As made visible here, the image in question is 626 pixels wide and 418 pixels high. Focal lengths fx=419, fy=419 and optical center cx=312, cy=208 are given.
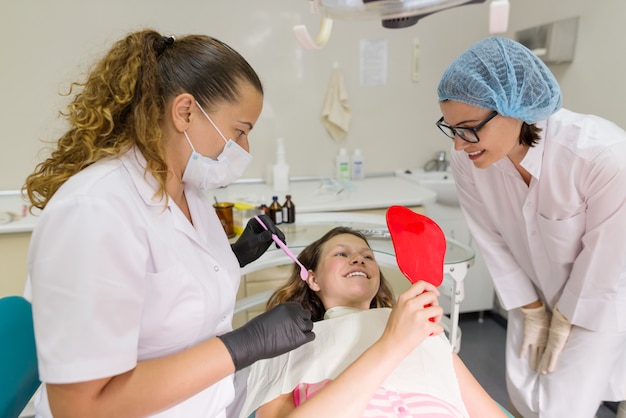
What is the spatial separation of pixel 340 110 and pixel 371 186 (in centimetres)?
53

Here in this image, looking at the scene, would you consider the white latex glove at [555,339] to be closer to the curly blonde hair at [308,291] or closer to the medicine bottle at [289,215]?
the curly blonde hair at [308,291]

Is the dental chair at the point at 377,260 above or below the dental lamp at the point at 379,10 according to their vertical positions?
below

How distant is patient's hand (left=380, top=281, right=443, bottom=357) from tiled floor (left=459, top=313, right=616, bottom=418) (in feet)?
4.74

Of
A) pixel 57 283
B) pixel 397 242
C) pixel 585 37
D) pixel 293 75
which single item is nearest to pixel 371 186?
pixel 293 75

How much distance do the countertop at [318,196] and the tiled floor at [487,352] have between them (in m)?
0.98

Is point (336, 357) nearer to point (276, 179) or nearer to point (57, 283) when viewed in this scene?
point (57, 283)

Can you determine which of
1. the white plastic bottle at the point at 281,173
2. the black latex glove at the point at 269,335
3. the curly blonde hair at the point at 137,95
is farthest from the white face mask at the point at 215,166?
the white plastic bottle at the point at 281,173

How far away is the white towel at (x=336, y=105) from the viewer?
263cm

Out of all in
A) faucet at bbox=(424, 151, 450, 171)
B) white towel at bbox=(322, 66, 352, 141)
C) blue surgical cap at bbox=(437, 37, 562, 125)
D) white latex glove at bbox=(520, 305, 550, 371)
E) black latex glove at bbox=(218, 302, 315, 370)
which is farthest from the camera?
faucet at bbox=(424, 151, 450, 171)

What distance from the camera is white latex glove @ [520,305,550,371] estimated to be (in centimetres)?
152

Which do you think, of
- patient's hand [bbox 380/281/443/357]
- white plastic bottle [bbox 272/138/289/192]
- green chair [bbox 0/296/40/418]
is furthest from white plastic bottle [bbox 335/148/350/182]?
green chair [bbox 0/296/40/418]

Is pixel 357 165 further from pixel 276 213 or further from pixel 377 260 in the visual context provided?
pixel 377 260

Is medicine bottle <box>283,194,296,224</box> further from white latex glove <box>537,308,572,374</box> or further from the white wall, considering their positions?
white latex glove <box>537,308,572,374</box>

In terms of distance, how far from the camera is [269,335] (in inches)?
35.0
